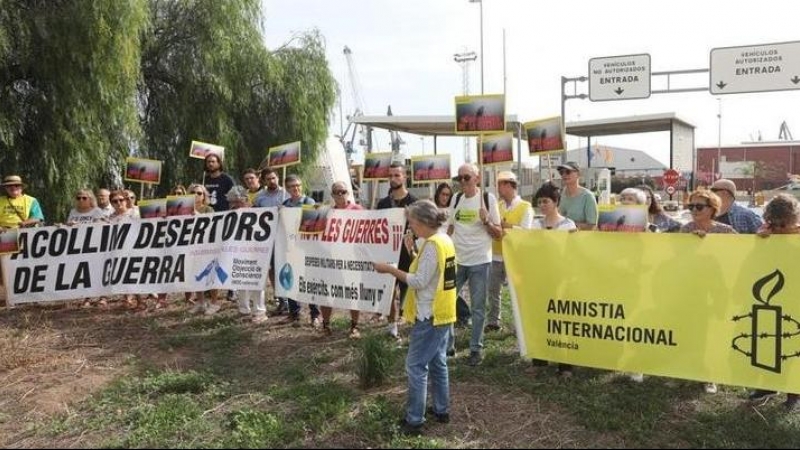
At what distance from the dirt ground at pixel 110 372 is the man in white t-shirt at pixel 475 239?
0.65 m

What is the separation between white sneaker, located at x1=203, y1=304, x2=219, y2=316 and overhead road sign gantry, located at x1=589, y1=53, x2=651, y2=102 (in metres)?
10.8

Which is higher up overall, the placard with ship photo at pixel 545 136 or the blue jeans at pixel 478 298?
the placard with ship photo at pixel 545 136

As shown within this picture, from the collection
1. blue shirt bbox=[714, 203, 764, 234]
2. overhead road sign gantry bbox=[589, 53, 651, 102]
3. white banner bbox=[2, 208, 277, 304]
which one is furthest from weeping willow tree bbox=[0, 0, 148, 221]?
blue shirt bbox=[714, 203, 764, 234]

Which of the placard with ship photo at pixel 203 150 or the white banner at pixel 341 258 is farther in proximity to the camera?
the placard with ship photo at pixel 203 150

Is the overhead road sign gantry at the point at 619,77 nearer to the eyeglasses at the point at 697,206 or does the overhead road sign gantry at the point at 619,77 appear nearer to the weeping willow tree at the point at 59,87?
the weeping willow tree at the point at 59,87

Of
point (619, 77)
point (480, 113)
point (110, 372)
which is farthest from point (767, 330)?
point (619, 77)

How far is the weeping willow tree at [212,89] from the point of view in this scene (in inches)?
615

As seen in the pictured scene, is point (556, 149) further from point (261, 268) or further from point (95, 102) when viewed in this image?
point (95, 102)

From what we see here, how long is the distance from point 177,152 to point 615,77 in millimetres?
10355

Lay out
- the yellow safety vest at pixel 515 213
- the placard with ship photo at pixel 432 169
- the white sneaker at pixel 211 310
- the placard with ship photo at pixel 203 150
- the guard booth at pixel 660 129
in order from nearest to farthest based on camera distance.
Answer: the yellow safety vest at pixel 515 213 < the placard with ship photo at pixel 432 169 < the white sneaker at pixel 211 310 < the placard with ship photo at pixel 203 150 < the guard booth at pixel 660 129

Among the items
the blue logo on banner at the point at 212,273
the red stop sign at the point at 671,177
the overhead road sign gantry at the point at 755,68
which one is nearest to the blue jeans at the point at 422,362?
the blue logo on banner at the point at 212,273

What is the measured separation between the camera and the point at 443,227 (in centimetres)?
682

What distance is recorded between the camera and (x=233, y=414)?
16.0 feet

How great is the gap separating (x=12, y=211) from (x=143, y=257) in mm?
1922
